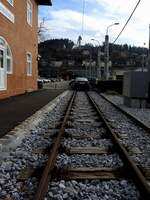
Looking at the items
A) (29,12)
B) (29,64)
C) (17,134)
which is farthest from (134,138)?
(29,12)

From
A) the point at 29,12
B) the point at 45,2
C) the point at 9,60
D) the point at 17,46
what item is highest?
the point at 45,2

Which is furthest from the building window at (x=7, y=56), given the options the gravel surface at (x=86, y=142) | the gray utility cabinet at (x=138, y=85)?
the gravel surface at (x=86, y=142)

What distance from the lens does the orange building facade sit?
23906mm

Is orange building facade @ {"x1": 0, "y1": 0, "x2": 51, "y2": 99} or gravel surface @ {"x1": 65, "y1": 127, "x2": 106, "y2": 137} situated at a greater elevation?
orange building facade @ {"x1": 0, "y1": 0, "x2": 51, "y2": 99}

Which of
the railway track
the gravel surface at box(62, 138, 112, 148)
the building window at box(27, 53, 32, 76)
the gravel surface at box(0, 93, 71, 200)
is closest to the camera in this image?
the railway track

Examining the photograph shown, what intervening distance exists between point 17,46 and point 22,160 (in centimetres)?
2143

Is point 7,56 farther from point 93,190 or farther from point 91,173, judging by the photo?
point 93,190

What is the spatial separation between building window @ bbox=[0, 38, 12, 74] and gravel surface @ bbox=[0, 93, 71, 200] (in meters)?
11.7

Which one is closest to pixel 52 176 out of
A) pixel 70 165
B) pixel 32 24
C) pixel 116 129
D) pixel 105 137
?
pixel 70 165

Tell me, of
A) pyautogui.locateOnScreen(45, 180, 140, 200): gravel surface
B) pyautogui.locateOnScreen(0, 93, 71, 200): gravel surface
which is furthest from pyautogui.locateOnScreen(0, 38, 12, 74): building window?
pyautogui.locateOnScreen(45, 180, 140, 200): gravel surface

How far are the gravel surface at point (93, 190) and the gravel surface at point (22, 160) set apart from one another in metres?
0.43

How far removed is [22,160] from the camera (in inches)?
311

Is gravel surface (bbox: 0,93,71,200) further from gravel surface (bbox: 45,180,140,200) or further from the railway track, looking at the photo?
gravel surface (bbox: 45,180,140,200)

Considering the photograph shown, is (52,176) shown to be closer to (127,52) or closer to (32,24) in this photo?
(32,24)
